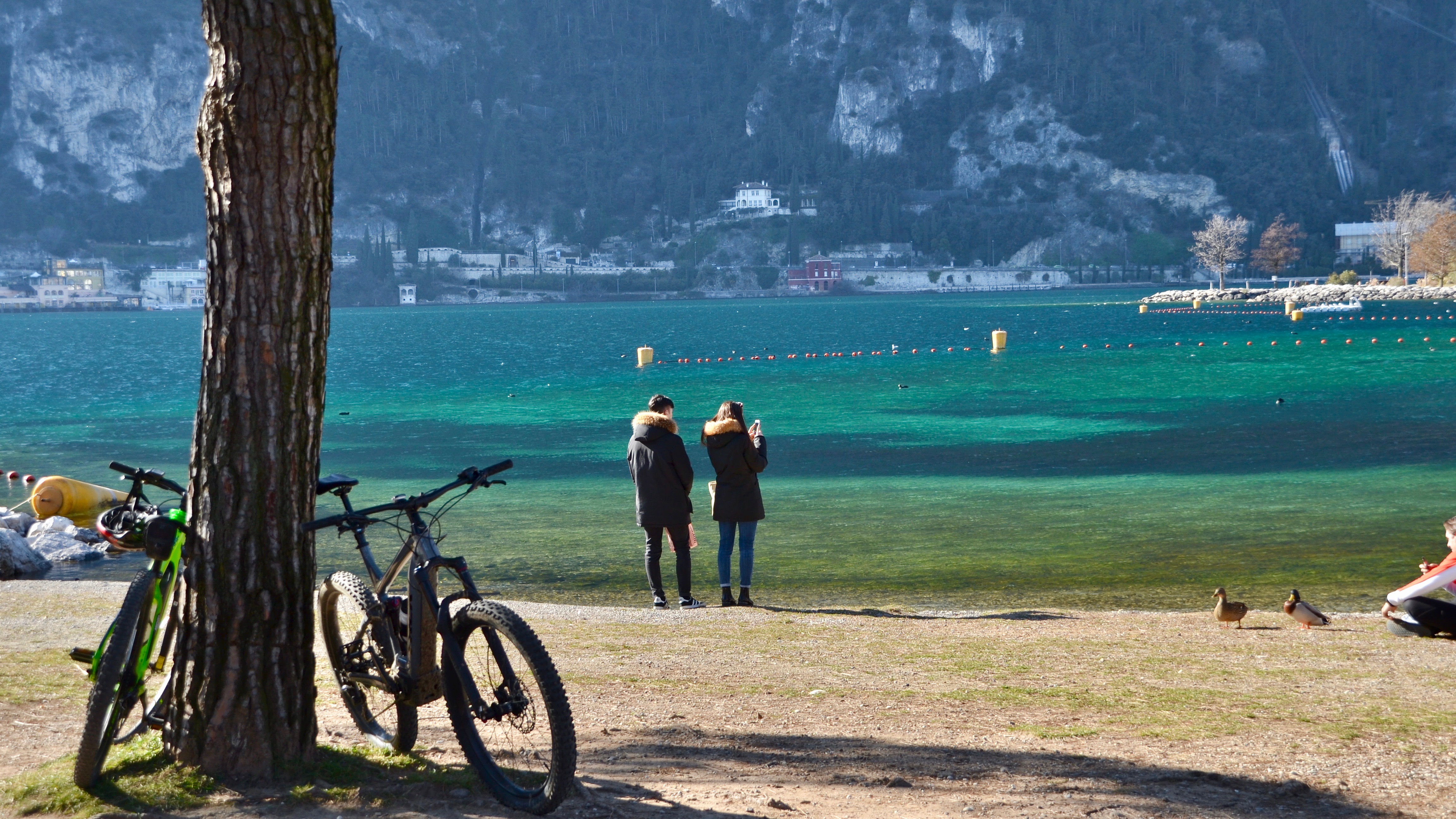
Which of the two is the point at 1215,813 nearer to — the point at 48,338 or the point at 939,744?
the point at 939,744

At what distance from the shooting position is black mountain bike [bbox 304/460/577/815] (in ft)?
13.4

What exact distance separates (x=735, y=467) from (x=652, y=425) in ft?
2.56

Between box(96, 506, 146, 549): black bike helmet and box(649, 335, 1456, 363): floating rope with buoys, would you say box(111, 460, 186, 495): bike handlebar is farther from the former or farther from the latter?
box(649, 335, 1456, 363): floating rope with buoys

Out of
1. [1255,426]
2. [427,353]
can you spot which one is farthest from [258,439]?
[427,353]

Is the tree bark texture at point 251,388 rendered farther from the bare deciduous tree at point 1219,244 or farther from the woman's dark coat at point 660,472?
the bare deciduous tree at point 1219,244

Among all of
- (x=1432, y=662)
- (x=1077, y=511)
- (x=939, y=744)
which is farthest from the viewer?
(x=1077, y=511)

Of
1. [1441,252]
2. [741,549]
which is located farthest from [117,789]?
[1441,252]

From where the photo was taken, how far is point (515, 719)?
13.9 ft

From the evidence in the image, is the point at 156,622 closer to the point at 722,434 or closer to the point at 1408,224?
the point at 722,434

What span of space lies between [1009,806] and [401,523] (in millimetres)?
13806

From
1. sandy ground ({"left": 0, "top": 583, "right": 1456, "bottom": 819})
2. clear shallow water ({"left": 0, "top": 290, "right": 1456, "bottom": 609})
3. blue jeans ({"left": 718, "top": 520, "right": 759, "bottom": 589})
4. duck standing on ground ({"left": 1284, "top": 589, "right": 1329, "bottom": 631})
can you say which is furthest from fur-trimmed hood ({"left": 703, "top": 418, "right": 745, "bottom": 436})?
duck standing on ground ({"left": 1284, "top": 589, "right": 1329, "bottom": 631})

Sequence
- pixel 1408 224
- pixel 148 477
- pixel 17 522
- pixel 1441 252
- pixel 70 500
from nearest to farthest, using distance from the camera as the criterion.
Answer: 1. pixel 148 477
2. pixel 17 522
3. pixel 70 500
4. pixel 1441 252
5. pixel 1408 224

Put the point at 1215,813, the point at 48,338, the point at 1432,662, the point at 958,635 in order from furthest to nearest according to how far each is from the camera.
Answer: the point at 48,338 < the point at 958,635 < the point at 1432,662 < the point at 1215,813

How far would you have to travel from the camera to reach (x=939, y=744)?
17.2 ft
